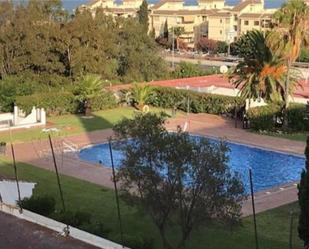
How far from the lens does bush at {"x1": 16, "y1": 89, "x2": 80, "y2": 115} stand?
33.0 metres

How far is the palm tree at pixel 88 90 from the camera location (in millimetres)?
34281

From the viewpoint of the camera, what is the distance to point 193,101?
113ft

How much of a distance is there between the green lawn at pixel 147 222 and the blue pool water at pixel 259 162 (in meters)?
2.79

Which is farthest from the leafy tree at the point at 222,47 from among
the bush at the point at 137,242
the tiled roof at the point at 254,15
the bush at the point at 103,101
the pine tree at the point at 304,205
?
the pine tree at the point at 304,205

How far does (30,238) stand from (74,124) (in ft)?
55.1

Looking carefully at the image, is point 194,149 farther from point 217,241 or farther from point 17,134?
point 17,134

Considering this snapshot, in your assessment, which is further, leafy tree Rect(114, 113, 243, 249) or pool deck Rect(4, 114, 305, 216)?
pool deck Rect(4, 114, 305, 216)

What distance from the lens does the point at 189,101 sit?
3466 centimetres

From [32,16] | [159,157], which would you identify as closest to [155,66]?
[32,16]

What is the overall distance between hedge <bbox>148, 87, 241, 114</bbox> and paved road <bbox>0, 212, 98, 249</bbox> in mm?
18291

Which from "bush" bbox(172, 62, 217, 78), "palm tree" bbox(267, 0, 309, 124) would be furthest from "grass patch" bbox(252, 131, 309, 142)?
"bush" bbox(172, 62, 217, 78)

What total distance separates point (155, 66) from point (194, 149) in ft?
112

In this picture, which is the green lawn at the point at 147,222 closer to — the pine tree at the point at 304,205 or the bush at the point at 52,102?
the pine tree at the point at 304,205

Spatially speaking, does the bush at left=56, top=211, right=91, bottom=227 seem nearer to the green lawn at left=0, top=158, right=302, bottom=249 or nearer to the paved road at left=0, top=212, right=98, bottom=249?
the paved road at left=0, top=212, right=98, bottom=249
